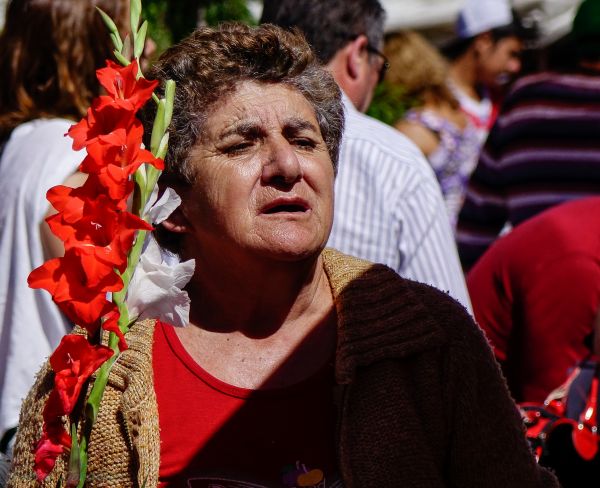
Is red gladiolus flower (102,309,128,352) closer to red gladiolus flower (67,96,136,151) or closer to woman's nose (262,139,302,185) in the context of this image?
red gladiolus flower (67,96,136,151)

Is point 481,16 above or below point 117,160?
below

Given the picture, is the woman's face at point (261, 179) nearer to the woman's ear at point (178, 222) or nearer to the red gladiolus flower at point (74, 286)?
the woman's ear at point (178, 222)

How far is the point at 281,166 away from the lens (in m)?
2.38

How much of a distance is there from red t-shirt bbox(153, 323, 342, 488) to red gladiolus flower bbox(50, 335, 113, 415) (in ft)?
2.05

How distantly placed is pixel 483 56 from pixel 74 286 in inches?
230

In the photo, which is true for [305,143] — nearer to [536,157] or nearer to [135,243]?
[135,243]

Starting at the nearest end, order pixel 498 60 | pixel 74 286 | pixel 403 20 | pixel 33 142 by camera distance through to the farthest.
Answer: pixel 74 286
pixel 33 142
pixel 498 60
pixel 403 20

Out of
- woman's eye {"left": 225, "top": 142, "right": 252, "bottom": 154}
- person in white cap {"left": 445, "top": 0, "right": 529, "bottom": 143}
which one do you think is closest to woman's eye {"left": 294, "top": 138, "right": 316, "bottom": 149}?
woman's eye {"left": 225, "top": 142, "right": 252, "bottom": 154}

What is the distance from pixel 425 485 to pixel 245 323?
57cm

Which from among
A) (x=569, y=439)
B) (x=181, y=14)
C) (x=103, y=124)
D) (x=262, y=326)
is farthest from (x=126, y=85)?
(x=181, y=14)

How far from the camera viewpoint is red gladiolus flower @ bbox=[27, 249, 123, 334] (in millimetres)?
1679

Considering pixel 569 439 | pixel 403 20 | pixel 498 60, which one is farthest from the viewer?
pixel 403 20

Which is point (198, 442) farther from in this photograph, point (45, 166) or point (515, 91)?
point (515, 91)

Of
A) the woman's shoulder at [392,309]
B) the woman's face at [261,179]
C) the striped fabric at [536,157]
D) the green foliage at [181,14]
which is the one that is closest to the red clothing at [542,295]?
the striped fabric at [536,157]
